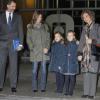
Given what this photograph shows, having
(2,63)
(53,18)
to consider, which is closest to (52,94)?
(2,63)

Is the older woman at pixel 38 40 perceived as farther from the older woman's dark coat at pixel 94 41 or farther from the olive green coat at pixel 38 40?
the older woman's dark coat at pixel 94 41

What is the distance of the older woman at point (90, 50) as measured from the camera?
10.5m

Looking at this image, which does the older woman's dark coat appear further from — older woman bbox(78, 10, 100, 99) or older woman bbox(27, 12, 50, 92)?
older woman bbox(27, 12, 50, 92)

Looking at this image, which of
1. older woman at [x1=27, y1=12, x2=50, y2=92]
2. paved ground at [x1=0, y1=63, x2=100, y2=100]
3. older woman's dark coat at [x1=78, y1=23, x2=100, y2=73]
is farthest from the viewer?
older woman at [x1=27, y1=12, x2=50, y2=92]

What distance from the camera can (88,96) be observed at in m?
10.8

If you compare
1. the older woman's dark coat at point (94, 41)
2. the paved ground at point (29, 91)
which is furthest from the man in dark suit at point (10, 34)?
the older woman's dark coat at point (94, 41)

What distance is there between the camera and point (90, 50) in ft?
34.9

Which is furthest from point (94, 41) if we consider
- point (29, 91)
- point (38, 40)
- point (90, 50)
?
point (29, 91)

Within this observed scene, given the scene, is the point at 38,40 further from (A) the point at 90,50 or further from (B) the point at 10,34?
(A) the point at 90,50

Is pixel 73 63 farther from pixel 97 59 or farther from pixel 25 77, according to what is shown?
pixel 25 77

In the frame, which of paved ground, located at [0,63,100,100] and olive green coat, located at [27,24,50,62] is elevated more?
olive green coat, located at [27,24,50,62]

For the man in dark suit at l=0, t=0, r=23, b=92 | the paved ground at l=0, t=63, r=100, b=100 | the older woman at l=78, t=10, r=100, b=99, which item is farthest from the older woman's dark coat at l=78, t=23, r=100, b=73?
the man in dark suit at l=0, t=0, r=23, b=92

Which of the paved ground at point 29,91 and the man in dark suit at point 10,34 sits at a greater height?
the man in dark suit at point 10,34

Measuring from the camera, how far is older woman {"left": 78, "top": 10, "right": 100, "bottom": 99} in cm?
1053
